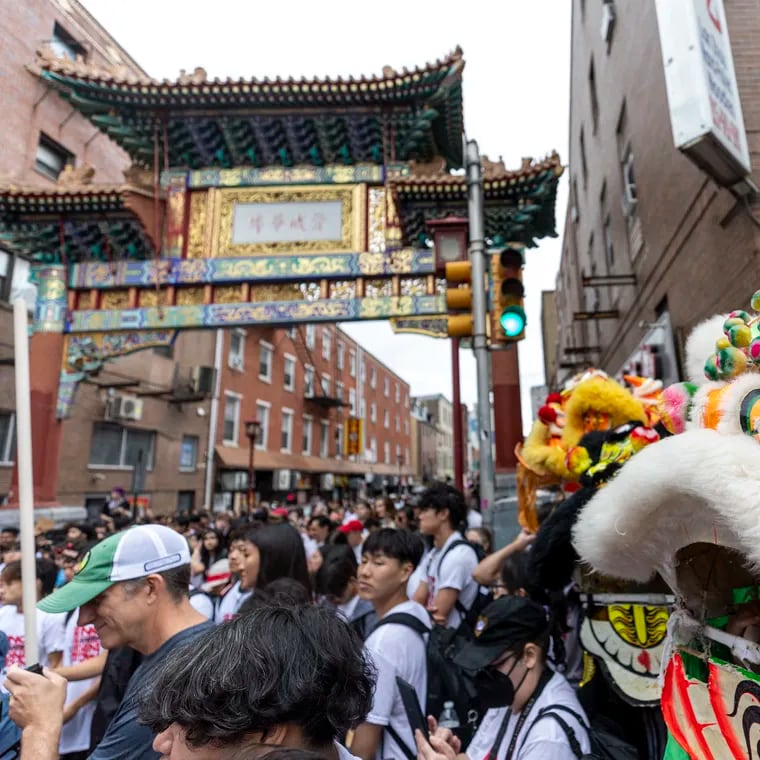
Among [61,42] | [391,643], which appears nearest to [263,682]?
[391,643]

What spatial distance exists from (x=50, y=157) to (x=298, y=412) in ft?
47.8

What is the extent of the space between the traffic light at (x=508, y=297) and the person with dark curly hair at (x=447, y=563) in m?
1.73

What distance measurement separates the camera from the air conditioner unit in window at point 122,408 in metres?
15.1

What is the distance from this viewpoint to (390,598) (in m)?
2.76

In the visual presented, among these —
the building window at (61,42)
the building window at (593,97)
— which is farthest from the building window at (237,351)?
the building window at (593,97)

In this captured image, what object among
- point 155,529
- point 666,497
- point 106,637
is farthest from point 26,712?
point 666,497

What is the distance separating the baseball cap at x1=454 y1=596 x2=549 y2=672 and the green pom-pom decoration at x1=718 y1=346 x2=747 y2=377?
1127 millimetres

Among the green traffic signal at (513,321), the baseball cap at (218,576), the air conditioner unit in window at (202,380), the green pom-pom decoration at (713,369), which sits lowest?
the baseball cap at (218,576)

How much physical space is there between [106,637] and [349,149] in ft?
37.3

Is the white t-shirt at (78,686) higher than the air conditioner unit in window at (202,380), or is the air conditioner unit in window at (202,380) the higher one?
the air conditioner unit in window at (202,380)

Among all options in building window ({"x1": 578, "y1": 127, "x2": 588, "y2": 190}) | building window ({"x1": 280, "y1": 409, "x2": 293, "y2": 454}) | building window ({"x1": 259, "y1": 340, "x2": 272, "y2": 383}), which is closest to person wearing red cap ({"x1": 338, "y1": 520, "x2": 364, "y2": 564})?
building window ({"x1": 578, "y1": 127, "x2": 588, "y2": 190})

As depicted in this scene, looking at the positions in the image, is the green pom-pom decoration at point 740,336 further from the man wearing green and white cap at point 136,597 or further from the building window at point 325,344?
the building window at point 325,344

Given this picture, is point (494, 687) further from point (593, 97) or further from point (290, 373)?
point (290, 373)

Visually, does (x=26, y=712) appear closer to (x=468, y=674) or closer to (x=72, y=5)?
(x=468, y=674)
